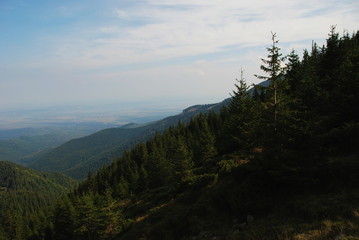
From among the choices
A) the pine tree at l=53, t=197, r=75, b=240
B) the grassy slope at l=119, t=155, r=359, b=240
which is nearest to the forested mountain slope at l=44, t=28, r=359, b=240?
the grassy slope at l=119, t=155, r=359, b=240

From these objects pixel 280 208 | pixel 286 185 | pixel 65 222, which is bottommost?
pixel 65 222

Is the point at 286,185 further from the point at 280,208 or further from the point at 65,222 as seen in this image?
the point at 65,222

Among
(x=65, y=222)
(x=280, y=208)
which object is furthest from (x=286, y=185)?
(x=65, y=222)

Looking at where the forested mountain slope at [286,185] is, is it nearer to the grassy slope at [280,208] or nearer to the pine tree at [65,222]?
the grassy slope at [280,208]

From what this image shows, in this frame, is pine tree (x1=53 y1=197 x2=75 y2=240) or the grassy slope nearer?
the grassy slope

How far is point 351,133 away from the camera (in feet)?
42.6

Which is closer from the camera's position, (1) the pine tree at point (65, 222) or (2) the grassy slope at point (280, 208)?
(2) the grassy slope at point (280, 208)

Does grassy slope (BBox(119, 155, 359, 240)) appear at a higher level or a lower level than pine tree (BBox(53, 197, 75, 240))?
higher

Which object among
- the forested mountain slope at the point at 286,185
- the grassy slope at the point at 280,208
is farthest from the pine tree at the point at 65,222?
the grassy slope at the point at 280,208

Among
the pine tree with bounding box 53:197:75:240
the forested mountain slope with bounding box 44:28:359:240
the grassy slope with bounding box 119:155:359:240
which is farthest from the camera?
the pine tree with bounding box 53:197:75:240

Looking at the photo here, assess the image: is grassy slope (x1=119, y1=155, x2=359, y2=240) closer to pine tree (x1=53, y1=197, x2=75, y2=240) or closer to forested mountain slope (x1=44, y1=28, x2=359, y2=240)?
forested mountain slope (x1=44, y1=28, x2=359, y2=240)

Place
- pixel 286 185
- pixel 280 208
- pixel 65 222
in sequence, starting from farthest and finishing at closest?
1. pixel 65 222
2. pixel 286 185
3. pixel 280 208

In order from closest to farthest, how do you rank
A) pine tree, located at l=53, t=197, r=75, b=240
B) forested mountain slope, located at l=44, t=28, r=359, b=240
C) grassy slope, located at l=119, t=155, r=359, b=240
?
1. grassy slope, located at l=119, t=155, r=359, b=240
2. forested mountain slope, located at l=44, t=28, r=359, b=240
3. pine tree, located at l=53, t=197, r=75, b=240

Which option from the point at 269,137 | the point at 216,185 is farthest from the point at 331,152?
the point at 216,185
